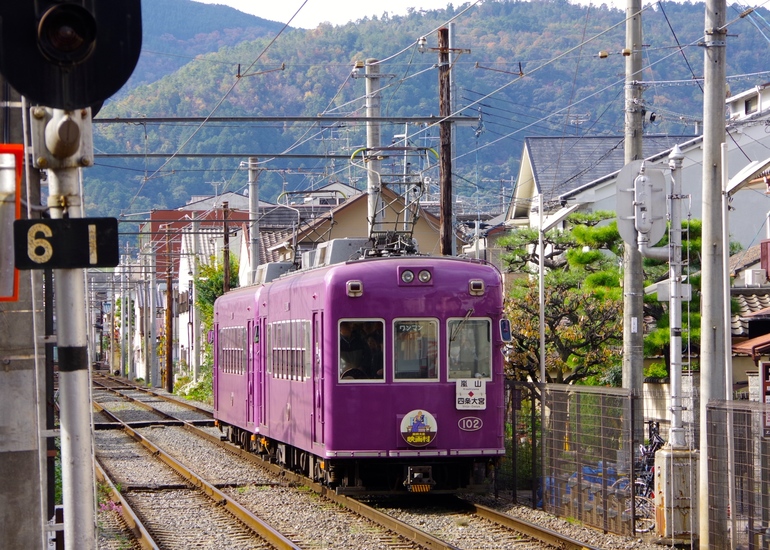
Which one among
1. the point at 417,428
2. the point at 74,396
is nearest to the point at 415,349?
the point at 417,428

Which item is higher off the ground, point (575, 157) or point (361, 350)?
point (575, 157)

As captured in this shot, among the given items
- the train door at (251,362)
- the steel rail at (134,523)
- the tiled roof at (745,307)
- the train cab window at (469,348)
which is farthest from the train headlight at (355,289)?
the tiled roof at (745,307)

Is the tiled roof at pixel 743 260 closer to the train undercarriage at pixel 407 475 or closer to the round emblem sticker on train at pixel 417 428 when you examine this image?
the train undercarriage at pixel 407 475

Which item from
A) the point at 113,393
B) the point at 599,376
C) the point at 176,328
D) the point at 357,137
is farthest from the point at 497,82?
the point at 599,376

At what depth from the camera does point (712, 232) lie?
433 inches

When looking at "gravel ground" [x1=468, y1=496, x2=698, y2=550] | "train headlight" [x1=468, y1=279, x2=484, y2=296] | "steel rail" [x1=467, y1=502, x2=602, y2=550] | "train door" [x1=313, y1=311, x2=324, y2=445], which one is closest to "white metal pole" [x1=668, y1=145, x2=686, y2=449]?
Answer: "gravel ground" [x1=468, y1=496, x2=698, y2=550]

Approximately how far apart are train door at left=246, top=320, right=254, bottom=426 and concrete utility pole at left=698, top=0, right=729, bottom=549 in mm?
9214

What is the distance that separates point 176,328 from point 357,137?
67.4m

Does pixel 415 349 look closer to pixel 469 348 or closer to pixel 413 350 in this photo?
pixel 413 350

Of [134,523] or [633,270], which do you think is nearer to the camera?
[134,523]

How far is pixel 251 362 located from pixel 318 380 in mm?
5317

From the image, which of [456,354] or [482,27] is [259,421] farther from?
[482,27]

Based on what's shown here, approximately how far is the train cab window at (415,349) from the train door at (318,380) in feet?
2.88

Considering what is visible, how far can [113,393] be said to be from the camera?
5028cm
